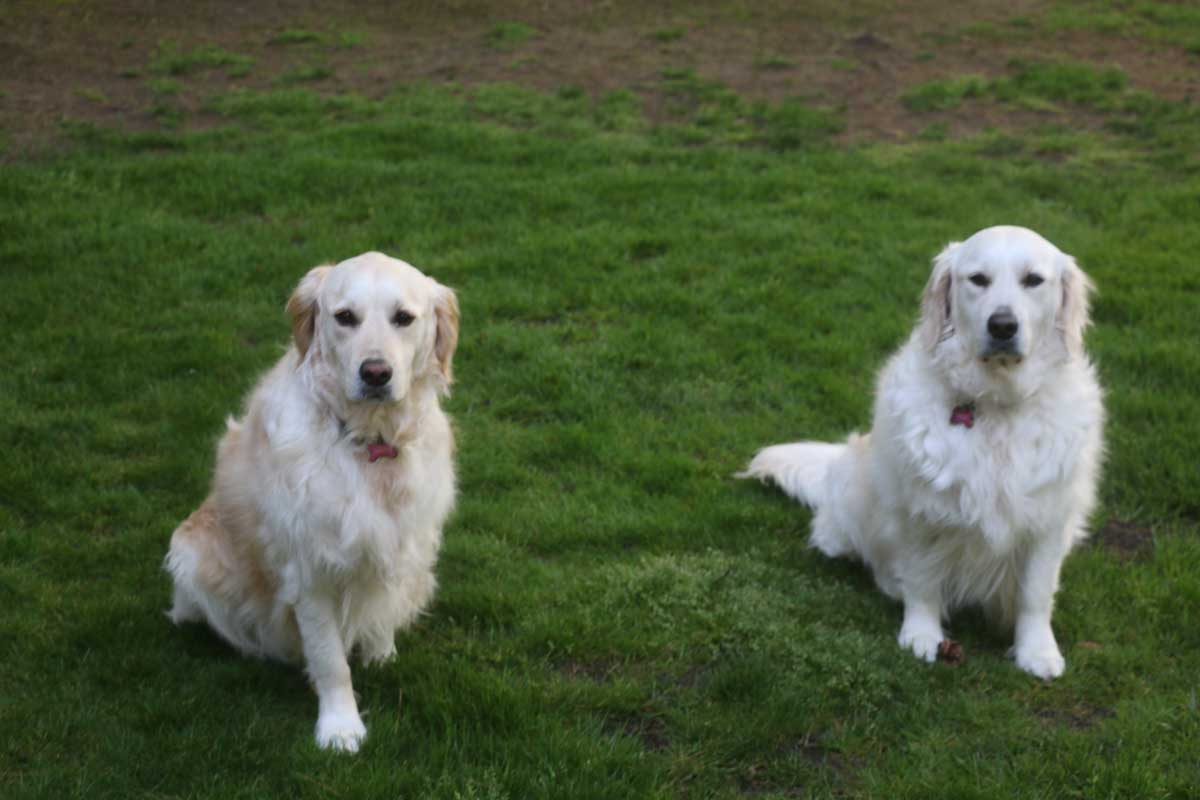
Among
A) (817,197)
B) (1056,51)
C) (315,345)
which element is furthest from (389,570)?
(1056,51)

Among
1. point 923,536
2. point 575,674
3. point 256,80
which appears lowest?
point 575,674

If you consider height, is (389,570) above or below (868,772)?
above

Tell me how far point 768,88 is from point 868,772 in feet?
25.3

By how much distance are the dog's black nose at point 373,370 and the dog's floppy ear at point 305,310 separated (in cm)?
29

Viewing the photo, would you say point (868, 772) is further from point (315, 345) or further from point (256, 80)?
point (256, 80)

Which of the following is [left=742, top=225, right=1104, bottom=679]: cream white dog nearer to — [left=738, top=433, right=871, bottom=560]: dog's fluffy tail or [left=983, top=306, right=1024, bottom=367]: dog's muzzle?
[left=983, top=306, right=1024, bottom=367]: dog's muzzle

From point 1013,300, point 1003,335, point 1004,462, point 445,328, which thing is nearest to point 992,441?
point 1004,462

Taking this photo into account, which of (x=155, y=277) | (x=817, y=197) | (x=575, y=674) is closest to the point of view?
(x=575, y=674)

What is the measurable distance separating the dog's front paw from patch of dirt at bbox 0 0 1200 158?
6600 millimetres

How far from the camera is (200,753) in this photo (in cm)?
339

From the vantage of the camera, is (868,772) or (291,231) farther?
(291,231)

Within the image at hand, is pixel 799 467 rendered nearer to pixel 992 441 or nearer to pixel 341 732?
pixel 992 441

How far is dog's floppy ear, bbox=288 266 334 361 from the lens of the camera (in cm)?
350

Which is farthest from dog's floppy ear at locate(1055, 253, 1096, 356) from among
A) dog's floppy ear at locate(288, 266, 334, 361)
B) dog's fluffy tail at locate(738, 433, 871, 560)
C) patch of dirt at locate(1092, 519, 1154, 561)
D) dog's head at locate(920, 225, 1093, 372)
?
dog's floppy ear at locate(288, 266, 334, 361)
